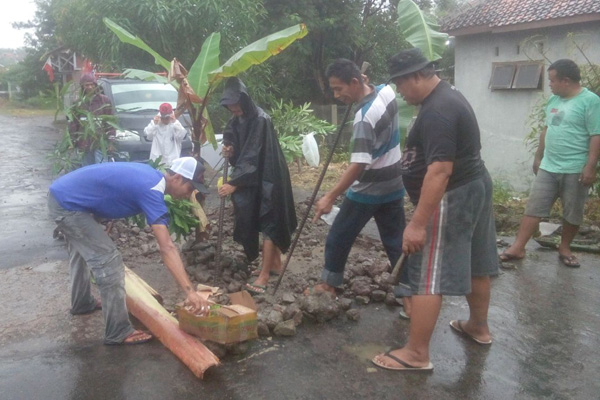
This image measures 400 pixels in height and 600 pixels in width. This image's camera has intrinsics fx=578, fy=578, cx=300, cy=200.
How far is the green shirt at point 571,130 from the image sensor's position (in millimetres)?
5453

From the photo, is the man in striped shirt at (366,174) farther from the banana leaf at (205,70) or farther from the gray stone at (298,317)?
the banana leaf at (205,70)

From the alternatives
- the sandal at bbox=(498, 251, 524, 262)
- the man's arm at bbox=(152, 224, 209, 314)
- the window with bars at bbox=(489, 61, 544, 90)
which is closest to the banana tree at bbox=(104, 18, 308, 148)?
the man's arm at bbox=(152, 224, 209, 314)

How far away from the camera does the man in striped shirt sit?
4168mm

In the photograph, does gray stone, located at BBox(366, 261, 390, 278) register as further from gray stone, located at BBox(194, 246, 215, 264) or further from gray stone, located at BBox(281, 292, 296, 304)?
gray stone, located at BBox(194, 246, 215, 264)

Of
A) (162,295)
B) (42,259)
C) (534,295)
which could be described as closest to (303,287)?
(162,295)

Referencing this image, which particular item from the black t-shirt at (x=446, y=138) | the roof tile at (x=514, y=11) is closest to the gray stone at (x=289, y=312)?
the black t-shirt at (x=446, y=138)

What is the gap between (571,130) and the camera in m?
5.57

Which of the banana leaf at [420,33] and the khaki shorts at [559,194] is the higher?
the banana leaf at [420,33]

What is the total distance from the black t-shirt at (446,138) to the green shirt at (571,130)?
8.15ft

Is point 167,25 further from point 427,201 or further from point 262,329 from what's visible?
point 427,201

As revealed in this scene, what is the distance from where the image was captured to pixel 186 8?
12.8m

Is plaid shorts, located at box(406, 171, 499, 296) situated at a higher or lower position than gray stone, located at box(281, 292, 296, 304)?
higher

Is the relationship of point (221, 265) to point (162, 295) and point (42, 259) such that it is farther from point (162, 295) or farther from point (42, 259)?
point (42, 259)

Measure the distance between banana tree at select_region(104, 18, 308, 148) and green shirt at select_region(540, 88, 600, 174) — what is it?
8.95 ft
